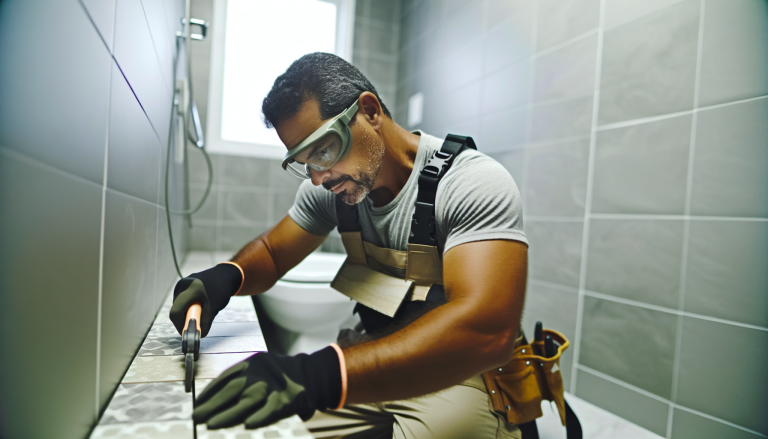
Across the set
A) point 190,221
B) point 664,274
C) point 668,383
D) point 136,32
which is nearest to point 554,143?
point 664,274

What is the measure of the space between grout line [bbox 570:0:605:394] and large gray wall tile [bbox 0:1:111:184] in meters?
1.33

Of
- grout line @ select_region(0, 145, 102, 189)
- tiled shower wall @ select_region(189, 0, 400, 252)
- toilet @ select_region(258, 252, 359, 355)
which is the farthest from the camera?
tiled shower wall @ select_region(189, 0, 400, 252)

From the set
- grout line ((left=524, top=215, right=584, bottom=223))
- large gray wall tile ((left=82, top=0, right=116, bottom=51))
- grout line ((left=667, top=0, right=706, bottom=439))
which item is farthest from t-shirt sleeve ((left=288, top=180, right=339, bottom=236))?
grout line ((left=667, top=0, right=706, bottom=439))

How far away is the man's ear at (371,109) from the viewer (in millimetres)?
834

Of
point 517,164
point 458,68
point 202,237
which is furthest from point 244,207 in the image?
point 517,164

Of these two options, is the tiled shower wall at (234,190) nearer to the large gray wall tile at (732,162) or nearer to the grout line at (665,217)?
the grout line at (665,217)

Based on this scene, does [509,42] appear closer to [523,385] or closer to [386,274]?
[386,274]

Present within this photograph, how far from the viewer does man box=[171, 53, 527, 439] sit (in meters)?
0.44

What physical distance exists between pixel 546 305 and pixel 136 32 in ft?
4.76

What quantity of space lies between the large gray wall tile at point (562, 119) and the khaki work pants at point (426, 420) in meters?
0.99

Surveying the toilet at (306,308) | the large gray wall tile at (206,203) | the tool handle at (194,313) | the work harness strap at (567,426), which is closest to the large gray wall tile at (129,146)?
the tool handle at (194,313)

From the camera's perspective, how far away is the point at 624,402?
1198mm

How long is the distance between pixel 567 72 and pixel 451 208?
998 millimetres

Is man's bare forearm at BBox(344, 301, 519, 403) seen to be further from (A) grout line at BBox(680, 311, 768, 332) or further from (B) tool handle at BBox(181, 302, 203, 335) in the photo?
(A) grout line at BBox(680, 311, 768, 332)
